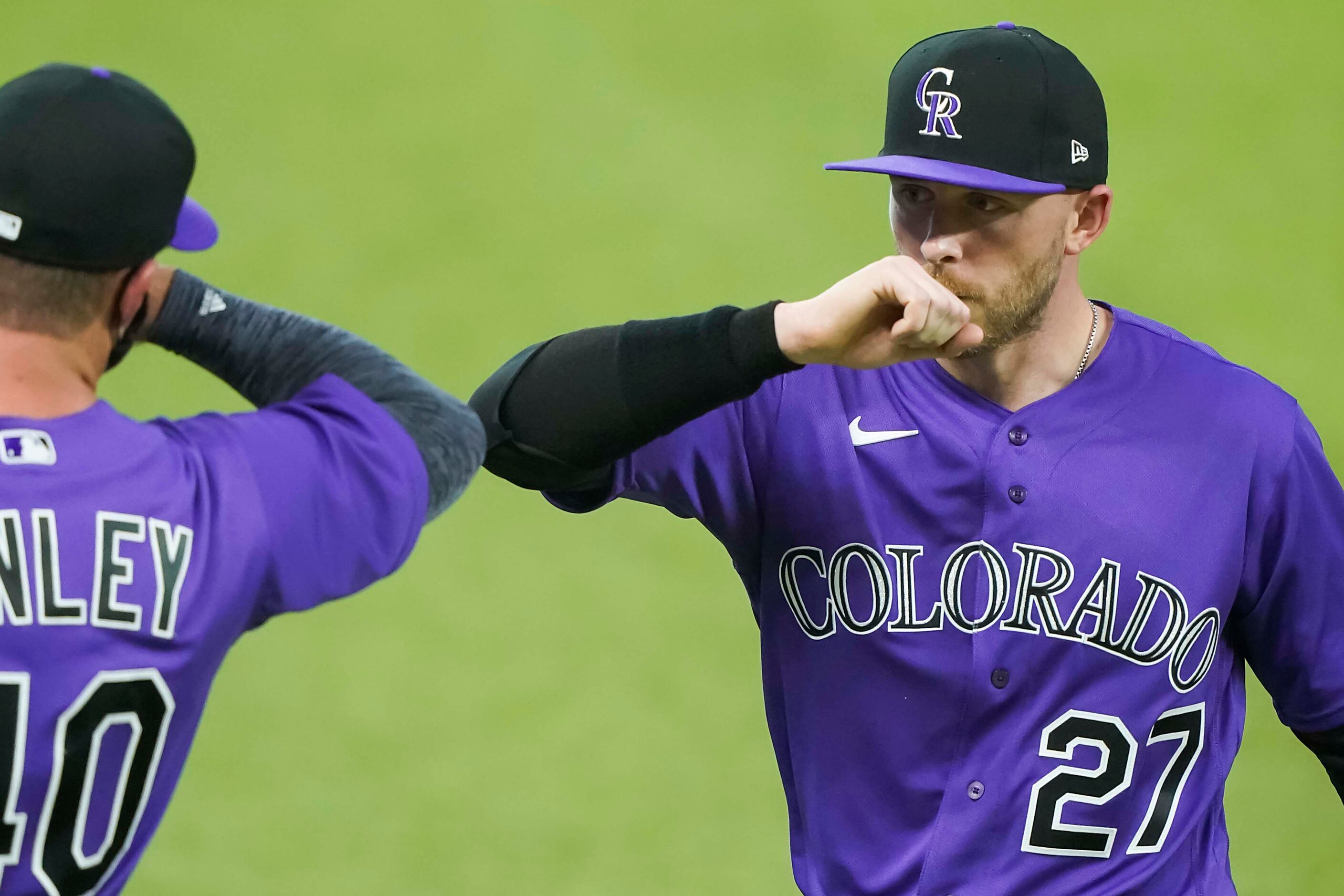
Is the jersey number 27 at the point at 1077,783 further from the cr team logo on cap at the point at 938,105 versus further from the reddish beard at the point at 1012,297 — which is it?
the cr team logo on cap at the point at 938,105

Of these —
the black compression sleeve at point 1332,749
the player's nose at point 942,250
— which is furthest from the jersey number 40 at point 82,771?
the black compression sleeve at point 1332,749

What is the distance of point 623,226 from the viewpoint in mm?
3566

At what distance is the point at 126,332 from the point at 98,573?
9.1 inches

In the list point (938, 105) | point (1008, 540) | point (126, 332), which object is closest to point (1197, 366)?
point (1008, 540)

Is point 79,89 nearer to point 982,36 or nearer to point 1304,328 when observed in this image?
point 982,36

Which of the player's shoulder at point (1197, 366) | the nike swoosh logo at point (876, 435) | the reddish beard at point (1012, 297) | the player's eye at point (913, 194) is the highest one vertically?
the player's eye at point (913, 194)

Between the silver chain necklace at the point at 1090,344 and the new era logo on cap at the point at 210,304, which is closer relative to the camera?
the new era logo on cap at the point at 210,304

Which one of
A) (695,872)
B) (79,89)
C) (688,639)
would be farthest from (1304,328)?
(79,89)

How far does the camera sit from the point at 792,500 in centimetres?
187

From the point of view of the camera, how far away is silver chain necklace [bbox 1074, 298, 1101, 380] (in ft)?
6.36

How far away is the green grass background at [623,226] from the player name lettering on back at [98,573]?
2227mm

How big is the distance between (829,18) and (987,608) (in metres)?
2.09

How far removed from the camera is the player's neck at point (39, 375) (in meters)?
1.23

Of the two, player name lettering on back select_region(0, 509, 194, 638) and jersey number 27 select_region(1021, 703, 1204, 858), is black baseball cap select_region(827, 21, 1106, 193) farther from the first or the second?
player name lettering on back select_region(0, 509, 194, 638)
